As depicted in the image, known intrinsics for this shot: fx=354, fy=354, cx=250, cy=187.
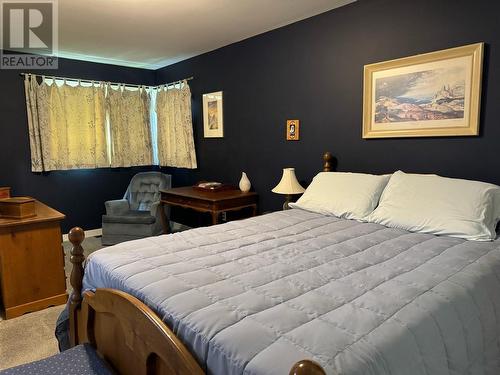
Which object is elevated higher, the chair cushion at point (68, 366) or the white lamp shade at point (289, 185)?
the white lamp shade at point (289, 185)

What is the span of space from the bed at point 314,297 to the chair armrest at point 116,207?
2.51 meters

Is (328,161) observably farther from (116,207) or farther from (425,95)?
(116,207)

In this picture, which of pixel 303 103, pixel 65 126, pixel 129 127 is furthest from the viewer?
pixel 129 127

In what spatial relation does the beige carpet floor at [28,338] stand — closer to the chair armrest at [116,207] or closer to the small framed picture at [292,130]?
the chair armrest at [116,207]

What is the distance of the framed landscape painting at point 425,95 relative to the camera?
233 cm

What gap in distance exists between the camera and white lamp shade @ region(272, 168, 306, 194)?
126 inches

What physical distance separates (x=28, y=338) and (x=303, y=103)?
2.86 m

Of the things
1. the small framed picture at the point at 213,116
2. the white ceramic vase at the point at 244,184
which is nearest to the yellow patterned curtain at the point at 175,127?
the small framed picture at the point at 213,116

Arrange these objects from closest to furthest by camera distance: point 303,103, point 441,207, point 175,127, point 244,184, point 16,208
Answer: point 441,207 < point 16,208 < point 303,103 < point 244,184 < point 175,127

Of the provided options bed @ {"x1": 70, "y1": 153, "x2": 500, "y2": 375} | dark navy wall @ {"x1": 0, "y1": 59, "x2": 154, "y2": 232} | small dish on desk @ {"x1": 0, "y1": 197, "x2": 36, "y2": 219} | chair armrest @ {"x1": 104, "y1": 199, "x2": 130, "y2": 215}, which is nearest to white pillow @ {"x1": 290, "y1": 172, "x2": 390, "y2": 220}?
bed @ {"x1": 70, "y1": 153, "x2": 500, "y2": 375}

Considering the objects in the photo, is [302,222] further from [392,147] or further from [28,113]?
[28,113]

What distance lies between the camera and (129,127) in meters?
5.01

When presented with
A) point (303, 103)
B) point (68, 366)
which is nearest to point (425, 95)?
point (303, 103)

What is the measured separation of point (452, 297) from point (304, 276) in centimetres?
56
